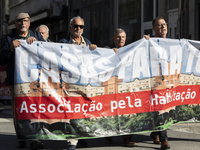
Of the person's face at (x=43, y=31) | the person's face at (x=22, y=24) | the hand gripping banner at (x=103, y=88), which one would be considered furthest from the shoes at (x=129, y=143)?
the person's face at (x=43, y=31)

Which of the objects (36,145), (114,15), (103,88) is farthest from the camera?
(114,15)

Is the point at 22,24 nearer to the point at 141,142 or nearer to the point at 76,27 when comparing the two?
the point at 76,27

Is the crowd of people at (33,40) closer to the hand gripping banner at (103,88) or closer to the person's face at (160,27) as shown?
the person's face at (160,27)

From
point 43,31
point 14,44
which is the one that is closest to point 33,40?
point 14,44

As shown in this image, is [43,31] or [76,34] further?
[43,31]

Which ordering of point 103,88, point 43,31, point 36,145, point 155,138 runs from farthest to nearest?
1. point 43,31
2. point 155,138
3. point 103,88
4. point 36,145

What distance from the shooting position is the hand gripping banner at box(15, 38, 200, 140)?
527cm

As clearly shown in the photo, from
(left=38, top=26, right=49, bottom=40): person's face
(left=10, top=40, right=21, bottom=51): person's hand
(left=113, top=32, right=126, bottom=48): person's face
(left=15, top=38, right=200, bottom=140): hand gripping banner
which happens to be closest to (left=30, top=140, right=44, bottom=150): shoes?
(left=15, top=38, right=200, bottom=140): hand gripping banner

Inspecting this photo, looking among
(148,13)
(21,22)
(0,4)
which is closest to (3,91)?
(148,13)

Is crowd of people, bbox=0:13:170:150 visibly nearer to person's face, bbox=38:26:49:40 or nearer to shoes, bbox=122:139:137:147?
shoes, bbox=122:139:137:147

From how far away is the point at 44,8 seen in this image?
75.4 feet

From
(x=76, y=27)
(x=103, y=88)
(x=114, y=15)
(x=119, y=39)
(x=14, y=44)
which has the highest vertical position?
(x=114, y=15)

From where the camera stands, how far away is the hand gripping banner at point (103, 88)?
5.27 metres

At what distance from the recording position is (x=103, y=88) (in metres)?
5.58
